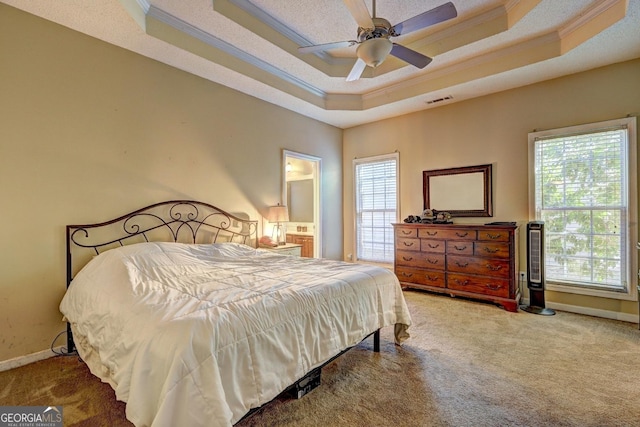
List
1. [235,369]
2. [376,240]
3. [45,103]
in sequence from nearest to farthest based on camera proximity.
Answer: [235,369]
[45,103]
[376,240]

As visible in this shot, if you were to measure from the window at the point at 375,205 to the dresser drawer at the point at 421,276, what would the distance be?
0.69 meters

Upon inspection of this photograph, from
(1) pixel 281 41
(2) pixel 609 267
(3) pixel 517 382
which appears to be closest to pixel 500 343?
(3) pixel 517 382

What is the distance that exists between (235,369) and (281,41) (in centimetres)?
329

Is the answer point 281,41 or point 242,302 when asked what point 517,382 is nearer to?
point 242,302

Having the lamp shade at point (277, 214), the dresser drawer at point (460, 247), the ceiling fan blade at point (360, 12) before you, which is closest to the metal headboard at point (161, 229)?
the lamp shade at point (277, 214)

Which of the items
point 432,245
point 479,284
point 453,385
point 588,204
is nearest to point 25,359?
point 453,385

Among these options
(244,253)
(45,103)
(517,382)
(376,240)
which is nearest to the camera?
(517,382)

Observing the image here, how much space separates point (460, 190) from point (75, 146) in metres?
4.65

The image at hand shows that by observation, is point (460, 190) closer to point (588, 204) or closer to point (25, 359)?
point (588, 204)

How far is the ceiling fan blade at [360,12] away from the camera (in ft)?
7.09

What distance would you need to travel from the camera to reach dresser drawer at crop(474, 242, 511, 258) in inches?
146

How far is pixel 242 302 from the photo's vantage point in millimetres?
1649

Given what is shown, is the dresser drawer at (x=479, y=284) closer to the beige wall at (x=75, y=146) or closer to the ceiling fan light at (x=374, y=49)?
the ceiling fan light at (x=374, y=49)

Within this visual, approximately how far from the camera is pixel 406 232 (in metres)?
4.53
